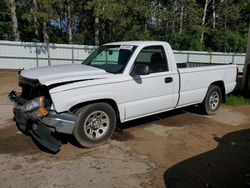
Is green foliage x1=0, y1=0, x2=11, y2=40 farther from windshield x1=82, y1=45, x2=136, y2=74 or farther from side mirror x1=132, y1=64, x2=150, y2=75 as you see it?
side mirror x1=132, y1=64, x2=150, y2=75

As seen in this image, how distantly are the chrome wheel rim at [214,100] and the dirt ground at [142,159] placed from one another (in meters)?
0.94

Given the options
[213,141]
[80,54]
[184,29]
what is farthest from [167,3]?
[213,141]

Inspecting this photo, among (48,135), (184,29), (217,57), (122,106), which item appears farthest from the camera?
(184,29)

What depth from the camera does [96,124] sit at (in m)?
5.25

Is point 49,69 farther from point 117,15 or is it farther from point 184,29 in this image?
point 184,29

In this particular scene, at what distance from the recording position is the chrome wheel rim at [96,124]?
5.14 m

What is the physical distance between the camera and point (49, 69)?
558 cm

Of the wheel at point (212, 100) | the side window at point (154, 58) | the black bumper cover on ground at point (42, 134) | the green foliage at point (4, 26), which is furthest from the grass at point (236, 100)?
the green foliage at point (4, 26)

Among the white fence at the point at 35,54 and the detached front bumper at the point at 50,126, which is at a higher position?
the white fence at the point at 35,54

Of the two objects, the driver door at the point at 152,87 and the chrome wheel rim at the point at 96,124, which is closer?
the chrome wheel rim at the point at 96,124

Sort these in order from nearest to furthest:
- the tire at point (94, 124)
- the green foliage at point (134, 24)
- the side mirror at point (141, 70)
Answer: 1. the tire at point (94, 124)
2. the side mirror at point (141, 70)
3. the green foliage at point (134, 24)

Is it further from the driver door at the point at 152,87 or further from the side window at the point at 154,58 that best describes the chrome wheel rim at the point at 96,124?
the side window at the point at 154,58

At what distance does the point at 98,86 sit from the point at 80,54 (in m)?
15.1

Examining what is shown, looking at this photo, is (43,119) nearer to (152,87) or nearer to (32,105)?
(32,105)
